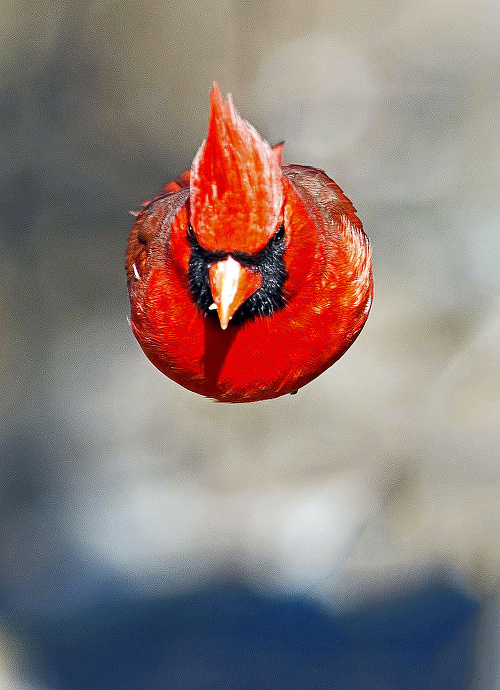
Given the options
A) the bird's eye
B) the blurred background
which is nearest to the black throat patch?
the bird's eye

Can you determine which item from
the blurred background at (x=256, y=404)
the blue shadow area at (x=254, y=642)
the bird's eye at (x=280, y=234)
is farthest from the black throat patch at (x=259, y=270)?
the blue shadow area at (x=254, y=642)

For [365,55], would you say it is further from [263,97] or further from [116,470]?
[116,470]

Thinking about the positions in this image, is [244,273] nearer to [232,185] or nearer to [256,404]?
[232,185]

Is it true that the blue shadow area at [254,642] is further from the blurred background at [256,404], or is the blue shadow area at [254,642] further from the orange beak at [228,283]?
the orange beak at [228,283]

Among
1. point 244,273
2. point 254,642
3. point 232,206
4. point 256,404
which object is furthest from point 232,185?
point 254,642

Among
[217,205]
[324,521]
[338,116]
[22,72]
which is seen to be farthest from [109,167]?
[217,205]

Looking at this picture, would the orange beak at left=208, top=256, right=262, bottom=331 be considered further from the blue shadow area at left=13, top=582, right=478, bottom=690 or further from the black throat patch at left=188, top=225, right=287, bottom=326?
the blue shadow area at left=13, top=582, right=478, bottom=690

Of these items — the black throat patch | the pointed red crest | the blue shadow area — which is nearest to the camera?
the pointed red crest
